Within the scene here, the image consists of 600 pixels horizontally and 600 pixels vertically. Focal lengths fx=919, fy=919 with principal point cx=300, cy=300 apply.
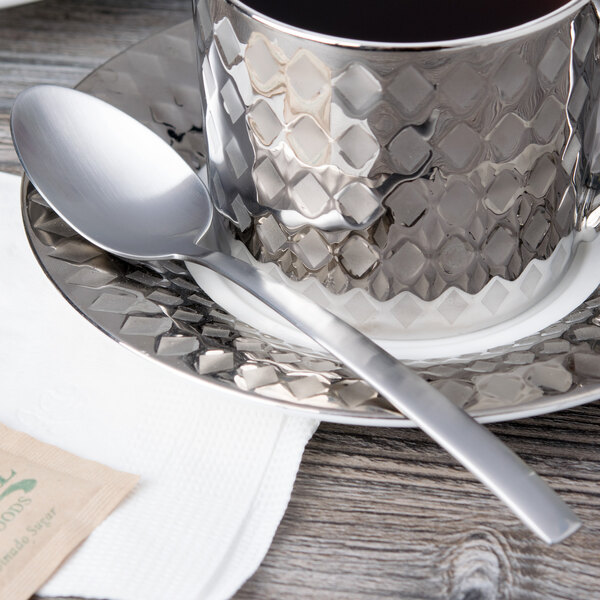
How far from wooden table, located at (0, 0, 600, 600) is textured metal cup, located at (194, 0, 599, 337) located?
0.06m

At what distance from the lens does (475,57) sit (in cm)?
33

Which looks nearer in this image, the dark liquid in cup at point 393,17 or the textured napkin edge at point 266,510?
the textured napkin edge at point 266,510

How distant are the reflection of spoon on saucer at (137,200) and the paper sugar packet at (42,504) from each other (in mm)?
92

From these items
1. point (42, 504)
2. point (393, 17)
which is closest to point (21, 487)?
point (42, 504)

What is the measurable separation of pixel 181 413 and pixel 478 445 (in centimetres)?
13

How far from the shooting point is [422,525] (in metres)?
0.33

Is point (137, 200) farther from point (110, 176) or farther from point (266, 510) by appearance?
point (266, 510)

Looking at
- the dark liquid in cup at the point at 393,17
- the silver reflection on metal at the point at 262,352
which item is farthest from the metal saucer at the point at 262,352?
the dark liquid in cup at the point at 393,17

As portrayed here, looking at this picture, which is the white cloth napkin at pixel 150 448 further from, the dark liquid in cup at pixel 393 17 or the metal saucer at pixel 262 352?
the dark liquid in cup at pixel 393 17

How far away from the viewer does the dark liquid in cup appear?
427 mm

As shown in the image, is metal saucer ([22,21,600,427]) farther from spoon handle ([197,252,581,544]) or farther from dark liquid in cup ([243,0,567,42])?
dark liquid in cup ([243,0,567,42])

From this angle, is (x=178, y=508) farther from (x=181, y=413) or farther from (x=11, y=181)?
(x=11, y=181)

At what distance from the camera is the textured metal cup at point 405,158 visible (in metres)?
0.33

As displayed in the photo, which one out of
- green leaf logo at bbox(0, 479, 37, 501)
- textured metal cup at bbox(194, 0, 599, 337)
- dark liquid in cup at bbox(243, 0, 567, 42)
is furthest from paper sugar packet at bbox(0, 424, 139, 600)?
dark liquid in cup at bbox(243, 0, 567, 42)
